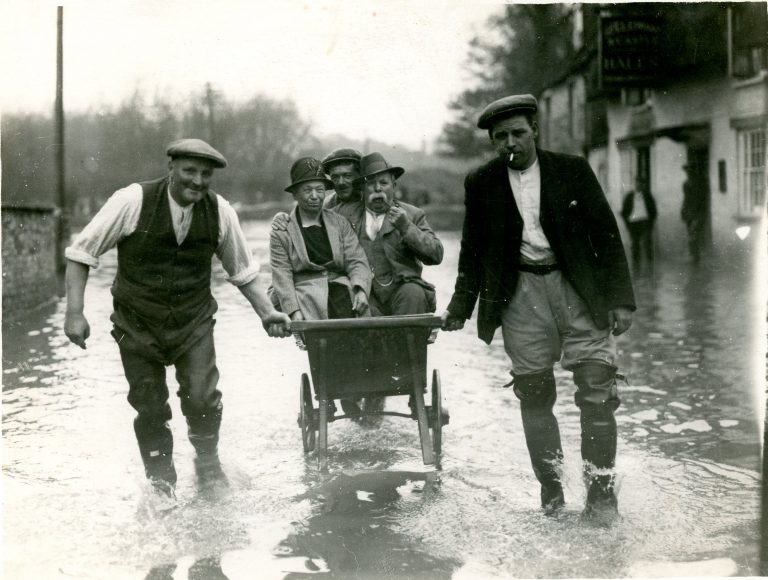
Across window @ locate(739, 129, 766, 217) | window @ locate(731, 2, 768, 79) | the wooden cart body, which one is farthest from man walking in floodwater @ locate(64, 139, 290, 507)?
window @ locate(739, 129, 766, 217)

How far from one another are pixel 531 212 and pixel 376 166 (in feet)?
3.88

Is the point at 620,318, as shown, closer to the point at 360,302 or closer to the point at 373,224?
the point at 360,302

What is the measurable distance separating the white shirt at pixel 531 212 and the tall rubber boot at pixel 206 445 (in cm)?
193

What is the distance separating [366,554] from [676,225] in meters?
14.1

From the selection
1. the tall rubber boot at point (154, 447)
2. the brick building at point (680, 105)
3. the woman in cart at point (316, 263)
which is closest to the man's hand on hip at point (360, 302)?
the woman in cart at point (316, 263)

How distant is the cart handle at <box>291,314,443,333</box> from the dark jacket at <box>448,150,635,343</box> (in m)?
0.31

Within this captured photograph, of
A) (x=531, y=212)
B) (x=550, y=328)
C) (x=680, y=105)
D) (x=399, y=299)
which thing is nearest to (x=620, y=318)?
(x=550, y=328)

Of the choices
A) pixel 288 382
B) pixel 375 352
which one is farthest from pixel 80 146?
pixel 375 352

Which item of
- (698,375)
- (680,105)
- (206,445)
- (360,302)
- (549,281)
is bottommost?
(206,445)

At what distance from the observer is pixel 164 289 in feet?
13.8

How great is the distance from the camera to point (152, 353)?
421 centimetres

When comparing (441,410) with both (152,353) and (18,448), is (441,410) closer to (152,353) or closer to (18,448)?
(152,353)

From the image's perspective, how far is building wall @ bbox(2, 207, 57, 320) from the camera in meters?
10.2

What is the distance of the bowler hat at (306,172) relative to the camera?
15.5ft
